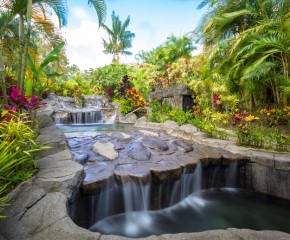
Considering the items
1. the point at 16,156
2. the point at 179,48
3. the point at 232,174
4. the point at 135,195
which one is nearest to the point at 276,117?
the point at 232,174

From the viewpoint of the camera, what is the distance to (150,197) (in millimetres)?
3266

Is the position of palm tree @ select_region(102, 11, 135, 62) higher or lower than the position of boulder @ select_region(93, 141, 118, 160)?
higher

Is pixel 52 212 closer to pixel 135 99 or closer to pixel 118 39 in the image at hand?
pixel 135 99

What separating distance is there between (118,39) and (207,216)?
27.3m

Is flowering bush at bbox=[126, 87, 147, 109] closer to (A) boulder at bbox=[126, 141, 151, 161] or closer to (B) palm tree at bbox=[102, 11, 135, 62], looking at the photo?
(A) boulder at bbox=[126, 141, 151, 161]

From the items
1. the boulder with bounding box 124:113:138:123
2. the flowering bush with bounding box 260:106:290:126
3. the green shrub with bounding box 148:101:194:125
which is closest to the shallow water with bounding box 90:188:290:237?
the flowering bush with bounding box 260:106:290:126

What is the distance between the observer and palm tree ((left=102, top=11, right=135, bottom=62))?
25781 millimetres

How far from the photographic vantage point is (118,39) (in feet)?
87.0

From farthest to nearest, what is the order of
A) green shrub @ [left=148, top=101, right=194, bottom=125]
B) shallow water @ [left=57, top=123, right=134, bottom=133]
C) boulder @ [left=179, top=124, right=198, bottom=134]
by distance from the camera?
1. shallow water @ [left=57, top=123, right=134, bottom=133]
2. green shrub @ [left=148, top=101, right=194, bottom=125]
3. boulder @ [left=179, top=124, right=198, bottom=134]

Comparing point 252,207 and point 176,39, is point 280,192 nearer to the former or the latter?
point 252,207

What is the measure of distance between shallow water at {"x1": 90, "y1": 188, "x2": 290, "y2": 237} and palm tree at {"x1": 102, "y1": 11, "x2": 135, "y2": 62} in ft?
81.7

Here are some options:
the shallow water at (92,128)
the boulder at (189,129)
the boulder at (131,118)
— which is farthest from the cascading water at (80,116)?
the boulder at (189,129)

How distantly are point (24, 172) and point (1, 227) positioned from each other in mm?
802

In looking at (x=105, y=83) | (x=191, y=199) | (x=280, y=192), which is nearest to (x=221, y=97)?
(x=280, y=192)
